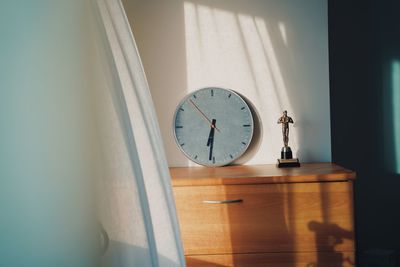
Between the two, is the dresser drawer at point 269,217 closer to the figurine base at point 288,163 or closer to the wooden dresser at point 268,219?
the wooden dresser at point 268,219

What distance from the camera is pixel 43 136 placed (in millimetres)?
918

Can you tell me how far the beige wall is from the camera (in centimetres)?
234

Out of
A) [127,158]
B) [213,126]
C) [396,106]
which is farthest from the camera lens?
[396,106]

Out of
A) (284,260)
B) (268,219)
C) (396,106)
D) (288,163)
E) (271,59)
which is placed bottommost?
(284,260)

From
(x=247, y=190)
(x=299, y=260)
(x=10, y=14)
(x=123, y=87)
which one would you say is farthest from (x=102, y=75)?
(x=299, y=260)

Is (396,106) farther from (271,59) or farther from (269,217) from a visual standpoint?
(269,217)

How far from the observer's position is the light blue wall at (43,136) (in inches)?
33.9

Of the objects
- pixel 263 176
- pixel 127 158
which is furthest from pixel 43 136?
pixel 263 176

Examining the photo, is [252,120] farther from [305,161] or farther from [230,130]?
[305,161]

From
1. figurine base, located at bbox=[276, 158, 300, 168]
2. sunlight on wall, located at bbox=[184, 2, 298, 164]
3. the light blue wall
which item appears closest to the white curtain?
the light blue wall

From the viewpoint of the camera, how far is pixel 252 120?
2.30 meters

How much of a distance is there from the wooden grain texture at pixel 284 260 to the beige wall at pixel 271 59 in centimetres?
59

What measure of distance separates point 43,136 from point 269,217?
3.65ft

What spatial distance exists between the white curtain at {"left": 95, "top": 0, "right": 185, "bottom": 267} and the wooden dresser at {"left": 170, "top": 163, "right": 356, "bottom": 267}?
70cm
